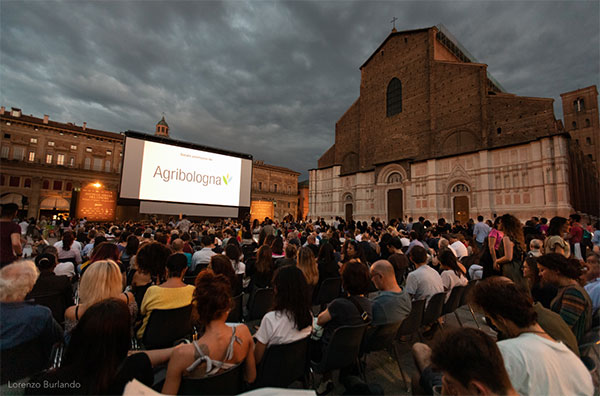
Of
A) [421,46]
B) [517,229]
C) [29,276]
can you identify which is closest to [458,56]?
[421,46]

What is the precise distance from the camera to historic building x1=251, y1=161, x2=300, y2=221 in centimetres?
4434

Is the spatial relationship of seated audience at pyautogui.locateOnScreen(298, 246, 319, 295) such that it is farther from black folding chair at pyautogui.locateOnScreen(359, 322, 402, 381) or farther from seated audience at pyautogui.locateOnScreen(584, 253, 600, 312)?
seated audience at pyautogui.locateOnScreen(584, 253, 600, 312)

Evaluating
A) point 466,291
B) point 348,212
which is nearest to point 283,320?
point 466,291

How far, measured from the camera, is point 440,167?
19.2 m

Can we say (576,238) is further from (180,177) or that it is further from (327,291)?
(180,177)

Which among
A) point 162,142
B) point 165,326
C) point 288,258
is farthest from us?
point 162,142

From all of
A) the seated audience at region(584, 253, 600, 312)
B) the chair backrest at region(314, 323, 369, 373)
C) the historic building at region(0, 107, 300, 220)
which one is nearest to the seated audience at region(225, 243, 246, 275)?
the chair backrest at region(314, 323, 369, 373)

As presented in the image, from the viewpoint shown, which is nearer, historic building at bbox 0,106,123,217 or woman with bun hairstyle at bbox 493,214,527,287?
woman with bun hairstyle at bbox 493,214,527,287

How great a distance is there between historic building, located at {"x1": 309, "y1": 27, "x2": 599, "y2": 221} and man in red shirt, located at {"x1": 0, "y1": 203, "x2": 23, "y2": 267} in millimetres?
21001

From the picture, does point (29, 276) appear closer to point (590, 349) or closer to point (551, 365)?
point (551, 365)

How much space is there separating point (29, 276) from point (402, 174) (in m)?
22.4

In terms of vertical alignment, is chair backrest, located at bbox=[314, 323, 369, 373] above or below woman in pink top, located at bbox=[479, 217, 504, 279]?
below

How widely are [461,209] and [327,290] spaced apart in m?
17.7

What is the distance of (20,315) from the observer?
5.57 feet
